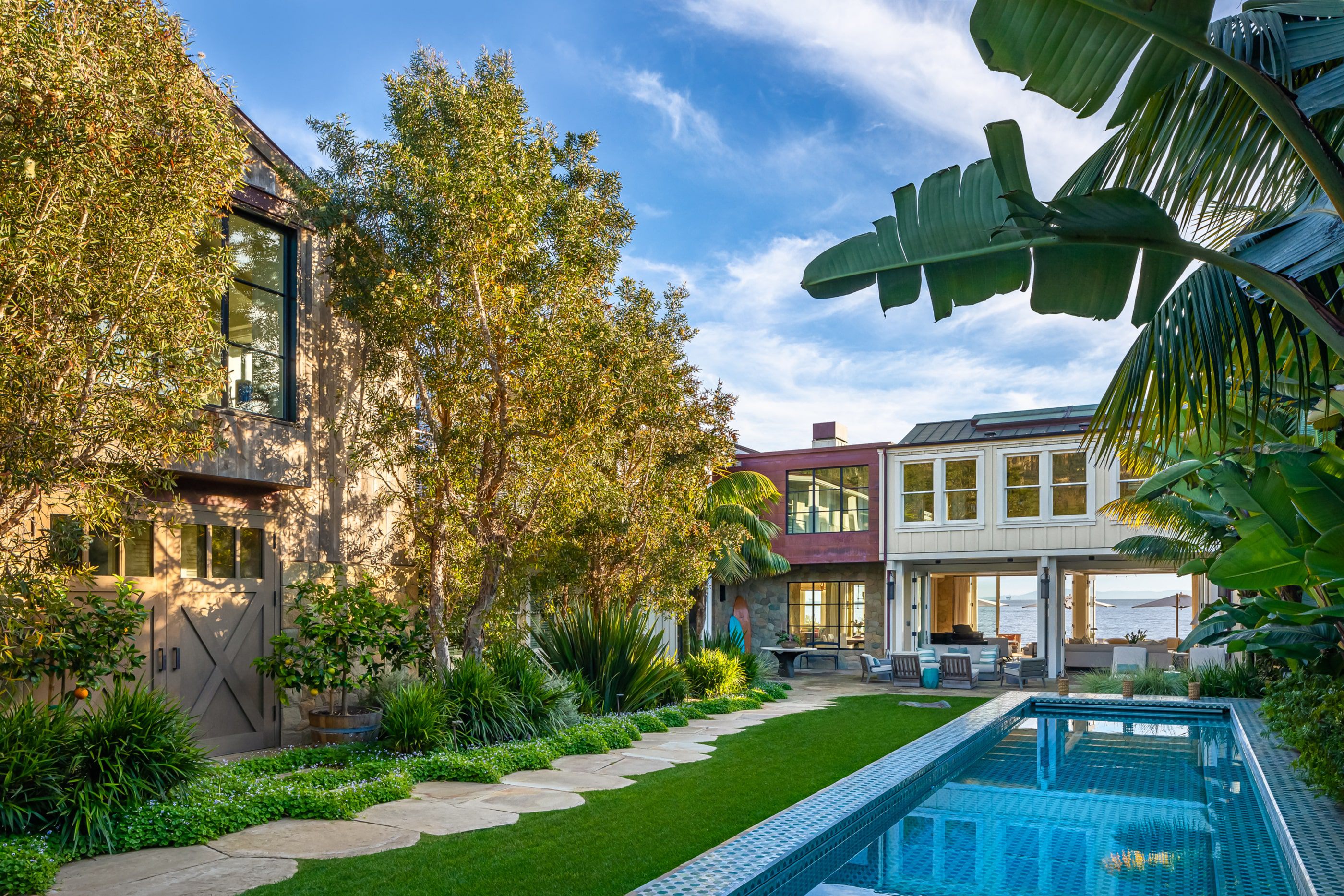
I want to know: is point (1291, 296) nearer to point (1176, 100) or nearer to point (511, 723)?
point (1176, 100)

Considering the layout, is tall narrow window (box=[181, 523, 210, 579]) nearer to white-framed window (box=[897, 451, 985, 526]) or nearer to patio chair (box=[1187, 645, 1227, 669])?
patio chair (box=[1187, 645, 1227, 669])

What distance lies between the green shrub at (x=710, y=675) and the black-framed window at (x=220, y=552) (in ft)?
22.6

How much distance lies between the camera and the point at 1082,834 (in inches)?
295

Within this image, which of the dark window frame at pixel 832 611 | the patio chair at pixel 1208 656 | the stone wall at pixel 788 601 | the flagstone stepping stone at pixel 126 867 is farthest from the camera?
the dark window frame at pixel 832 611

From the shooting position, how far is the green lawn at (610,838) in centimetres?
530

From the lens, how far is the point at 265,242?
1087cm

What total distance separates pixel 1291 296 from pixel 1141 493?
384 centimetres

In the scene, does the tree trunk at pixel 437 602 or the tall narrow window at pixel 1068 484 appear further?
the tall narrow window at pixel 1068 484

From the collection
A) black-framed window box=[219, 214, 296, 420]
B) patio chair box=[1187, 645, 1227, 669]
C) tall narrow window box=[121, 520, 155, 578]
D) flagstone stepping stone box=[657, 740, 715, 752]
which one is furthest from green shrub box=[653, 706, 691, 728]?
patio chair box=[1187, 645, 1227, 669]

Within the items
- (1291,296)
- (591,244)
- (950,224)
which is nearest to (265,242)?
(591,244)

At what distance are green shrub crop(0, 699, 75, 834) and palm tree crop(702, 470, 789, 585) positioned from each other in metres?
17.0

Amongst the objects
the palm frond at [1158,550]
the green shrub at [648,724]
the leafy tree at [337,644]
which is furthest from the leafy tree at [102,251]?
the palm frond at [1158,550]

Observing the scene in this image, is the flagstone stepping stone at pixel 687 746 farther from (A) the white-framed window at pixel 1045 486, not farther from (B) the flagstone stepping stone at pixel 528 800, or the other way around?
(A) the white-framed window at pixel 1045 486

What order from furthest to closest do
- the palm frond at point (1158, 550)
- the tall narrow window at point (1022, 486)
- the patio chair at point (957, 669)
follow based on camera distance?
the tall narrow window at point (1022, 486), the patio chair at point (957, 669), the palm frond at point (1158, 550)
